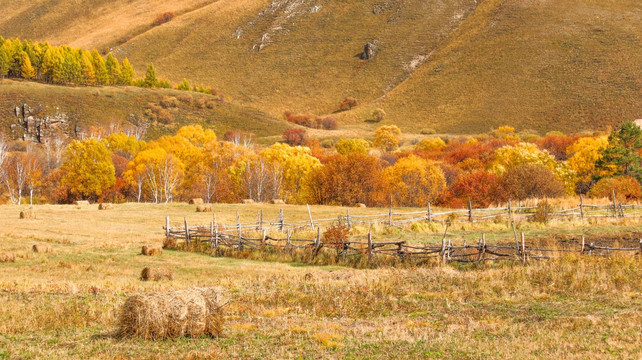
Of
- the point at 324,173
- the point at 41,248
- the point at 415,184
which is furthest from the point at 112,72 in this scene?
the point at 41,248

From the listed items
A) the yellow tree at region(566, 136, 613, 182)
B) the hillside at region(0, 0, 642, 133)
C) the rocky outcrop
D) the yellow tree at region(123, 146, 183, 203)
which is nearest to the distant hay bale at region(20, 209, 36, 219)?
the yellow tree at region(123, 146, 183, 203)

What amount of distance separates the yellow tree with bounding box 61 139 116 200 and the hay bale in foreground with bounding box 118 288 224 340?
65.3 m

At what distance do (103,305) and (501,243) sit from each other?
776 inches

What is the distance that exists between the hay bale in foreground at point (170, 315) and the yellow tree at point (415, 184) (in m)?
48.0

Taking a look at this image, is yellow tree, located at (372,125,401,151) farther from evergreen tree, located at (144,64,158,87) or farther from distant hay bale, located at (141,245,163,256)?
distant hay bale, located at (141,245,163,256)

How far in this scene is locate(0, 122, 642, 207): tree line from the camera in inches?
2233

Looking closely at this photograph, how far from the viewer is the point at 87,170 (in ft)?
239

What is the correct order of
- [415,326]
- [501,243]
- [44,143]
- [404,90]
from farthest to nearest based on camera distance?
[404,90] → [44,143] → [501,243] → [415,326]

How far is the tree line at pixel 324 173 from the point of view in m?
56.7

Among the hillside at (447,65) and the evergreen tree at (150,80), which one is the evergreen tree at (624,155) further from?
the evergreen tree at (150,80)

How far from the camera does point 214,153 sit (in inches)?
3049

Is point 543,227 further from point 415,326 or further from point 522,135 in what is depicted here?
point 522,135

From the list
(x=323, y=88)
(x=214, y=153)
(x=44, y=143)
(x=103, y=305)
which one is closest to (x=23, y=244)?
(x=103, y=305)

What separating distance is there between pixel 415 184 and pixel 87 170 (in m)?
43.2
